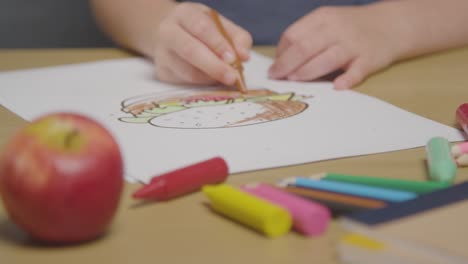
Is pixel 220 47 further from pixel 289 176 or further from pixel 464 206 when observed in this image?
pixel 464 206

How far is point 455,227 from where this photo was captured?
47 centimetres

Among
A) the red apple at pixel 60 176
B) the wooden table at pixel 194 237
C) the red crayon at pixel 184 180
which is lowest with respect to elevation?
the wooden table at pixel 194 237

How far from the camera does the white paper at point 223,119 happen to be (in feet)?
2.16

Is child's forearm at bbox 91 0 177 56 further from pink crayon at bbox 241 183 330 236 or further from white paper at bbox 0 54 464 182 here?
pink crayon at bbox 241 183 330 236

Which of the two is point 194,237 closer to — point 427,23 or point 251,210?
point 251,210

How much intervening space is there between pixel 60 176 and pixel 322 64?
1.79 feet

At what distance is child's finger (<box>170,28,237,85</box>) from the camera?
0.88m

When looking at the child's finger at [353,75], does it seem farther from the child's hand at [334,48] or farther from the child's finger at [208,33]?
the child's finger at [208,33]

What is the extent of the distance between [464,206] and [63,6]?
3.62ft

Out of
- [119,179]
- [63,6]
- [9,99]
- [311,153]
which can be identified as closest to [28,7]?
[63,6]

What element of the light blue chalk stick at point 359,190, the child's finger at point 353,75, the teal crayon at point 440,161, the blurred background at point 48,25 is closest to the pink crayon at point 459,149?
the teal crayon at point 440,161

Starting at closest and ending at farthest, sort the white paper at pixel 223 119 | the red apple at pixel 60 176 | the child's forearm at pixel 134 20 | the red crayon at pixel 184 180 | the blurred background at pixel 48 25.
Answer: the red apple at pixel 60 176, the red crayon at pixel 184 180, the white paper at pixel 223 119, the child's forearm at pixel 134 20, the blurred background at pixel 48 25

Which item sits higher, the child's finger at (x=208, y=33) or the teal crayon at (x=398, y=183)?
the child's finger at (x=208, y=33)

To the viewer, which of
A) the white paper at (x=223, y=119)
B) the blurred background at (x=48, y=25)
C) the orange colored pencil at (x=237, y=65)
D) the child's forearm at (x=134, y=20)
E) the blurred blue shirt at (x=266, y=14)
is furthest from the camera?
the blurred background at (x=48, y=25)
